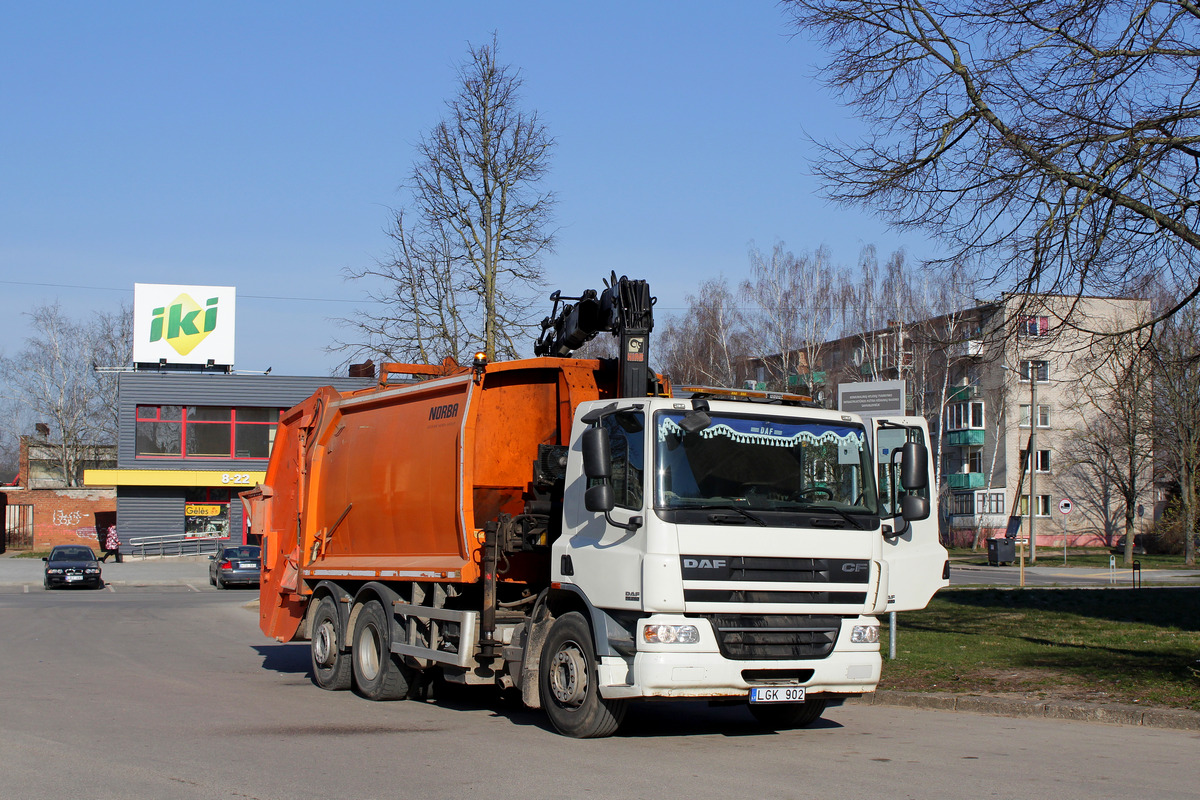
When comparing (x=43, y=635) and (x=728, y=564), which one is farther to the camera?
(x=43, y=635)

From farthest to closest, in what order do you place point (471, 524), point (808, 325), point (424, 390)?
point (808, 325), point (424, 390), point (471, 524)

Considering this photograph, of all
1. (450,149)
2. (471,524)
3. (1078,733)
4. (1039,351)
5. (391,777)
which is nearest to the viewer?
(391,777)

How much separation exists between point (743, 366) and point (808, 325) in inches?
172

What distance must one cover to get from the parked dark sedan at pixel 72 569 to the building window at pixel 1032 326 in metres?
31.8

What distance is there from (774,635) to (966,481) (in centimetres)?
5822

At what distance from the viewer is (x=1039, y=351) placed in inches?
513

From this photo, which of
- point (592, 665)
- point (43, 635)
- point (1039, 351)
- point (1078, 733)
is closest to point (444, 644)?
point (592, 665)

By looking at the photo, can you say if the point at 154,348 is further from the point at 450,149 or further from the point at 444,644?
the point at 444,644

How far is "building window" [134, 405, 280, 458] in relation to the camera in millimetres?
49688

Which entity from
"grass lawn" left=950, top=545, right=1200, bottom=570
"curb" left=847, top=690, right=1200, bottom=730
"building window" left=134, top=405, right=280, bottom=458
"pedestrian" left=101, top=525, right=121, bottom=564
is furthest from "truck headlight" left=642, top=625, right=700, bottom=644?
"pedestrian" left=101, top=525, right=121, bottom=564

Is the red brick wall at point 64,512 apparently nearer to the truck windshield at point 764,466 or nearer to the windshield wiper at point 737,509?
the truck windshield at point 764,466

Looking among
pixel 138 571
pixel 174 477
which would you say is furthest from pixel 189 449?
pixel 138 571

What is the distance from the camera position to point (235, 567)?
36969mm

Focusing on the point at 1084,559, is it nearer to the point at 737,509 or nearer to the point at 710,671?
the point at 737,509
